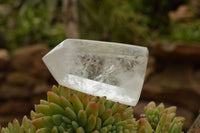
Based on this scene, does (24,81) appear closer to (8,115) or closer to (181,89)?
(8,115)

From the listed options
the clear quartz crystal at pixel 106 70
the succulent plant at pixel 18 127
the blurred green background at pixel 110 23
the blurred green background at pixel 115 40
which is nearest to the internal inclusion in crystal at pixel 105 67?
the clear quartz crystal at pixel 106 70

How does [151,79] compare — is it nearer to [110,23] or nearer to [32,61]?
[110,23]

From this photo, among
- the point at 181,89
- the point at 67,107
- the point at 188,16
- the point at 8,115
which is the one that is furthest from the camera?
A: the point at 188,16

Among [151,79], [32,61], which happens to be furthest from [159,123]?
[32,61]

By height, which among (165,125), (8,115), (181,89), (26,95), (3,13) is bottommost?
(8,115)

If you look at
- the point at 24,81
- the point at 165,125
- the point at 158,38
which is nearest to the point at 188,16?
the point at 158,38

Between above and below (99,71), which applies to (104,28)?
below

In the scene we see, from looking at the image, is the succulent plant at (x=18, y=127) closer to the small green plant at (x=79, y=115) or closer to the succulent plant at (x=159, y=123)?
the small green plant at (x=79, y=115)
